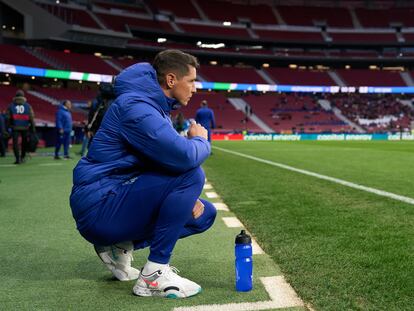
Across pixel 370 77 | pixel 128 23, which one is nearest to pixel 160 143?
pixel 128 23

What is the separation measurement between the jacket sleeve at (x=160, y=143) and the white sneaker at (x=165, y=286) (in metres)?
0.63

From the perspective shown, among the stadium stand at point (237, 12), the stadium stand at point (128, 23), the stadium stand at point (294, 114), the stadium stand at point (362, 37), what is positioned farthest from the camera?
the stadium stand at point (362, 37)

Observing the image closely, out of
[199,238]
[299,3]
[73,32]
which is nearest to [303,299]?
[199,238]

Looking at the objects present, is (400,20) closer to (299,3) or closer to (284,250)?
(299,3)

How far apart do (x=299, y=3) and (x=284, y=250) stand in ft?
228

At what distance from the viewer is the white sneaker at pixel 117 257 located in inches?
106

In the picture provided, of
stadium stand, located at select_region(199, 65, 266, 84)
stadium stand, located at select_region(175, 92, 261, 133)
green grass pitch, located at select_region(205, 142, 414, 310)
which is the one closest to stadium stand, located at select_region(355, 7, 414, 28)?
stadium stand, located at select_region(199, 65, 266, 84)

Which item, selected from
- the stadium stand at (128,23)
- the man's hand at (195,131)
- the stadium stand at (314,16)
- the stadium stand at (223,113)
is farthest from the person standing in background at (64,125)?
the stadium stand at (314,16)

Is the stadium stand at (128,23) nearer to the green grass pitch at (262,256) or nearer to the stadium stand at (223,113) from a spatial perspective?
the stadium stand at (223,113)

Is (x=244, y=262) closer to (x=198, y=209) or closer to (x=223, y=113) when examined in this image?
(x=198, y=209)

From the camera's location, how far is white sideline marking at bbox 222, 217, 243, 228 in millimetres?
4194

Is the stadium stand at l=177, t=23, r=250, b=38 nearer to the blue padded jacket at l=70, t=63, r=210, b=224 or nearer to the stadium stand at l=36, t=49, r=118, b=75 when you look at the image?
the stadium stand at l=36, t=49, r=118, b=75

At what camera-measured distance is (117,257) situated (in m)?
2.71

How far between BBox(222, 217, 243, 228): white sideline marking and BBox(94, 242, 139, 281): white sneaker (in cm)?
165
